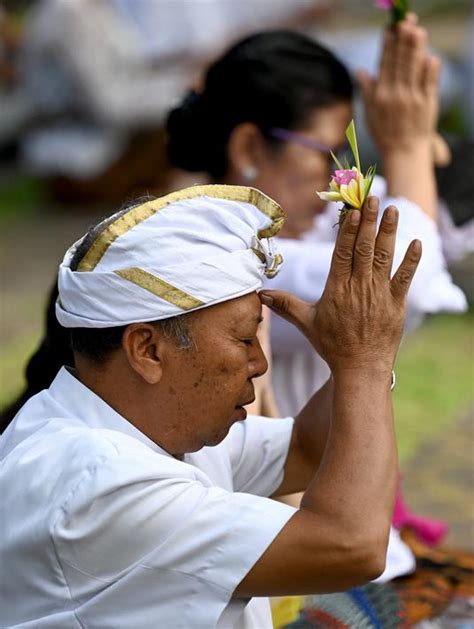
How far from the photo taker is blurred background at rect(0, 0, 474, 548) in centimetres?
730

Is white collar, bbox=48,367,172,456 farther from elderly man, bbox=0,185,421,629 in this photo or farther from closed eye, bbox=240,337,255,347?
closed eye, bbox=240,337,255,347

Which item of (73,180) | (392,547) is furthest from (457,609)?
(73,180)

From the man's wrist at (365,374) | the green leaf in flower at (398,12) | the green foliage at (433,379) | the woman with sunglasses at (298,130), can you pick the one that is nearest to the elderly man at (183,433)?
the man's wrist at (365,374)

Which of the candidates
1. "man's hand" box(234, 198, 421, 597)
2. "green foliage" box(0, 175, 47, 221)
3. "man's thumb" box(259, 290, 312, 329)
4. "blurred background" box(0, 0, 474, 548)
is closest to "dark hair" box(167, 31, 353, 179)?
"man's thumb" box(259, 290, 312, 329)

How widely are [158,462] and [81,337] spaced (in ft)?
1.06

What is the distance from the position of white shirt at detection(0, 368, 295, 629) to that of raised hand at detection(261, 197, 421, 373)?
0.34m

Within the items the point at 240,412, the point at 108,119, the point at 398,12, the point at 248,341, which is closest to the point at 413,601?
the point at 240,412

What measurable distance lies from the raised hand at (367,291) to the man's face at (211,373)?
0.17 meters

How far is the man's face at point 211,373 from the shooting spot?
2170mm

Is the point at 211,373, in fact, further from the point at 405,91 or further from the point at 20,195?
the point at 20,195

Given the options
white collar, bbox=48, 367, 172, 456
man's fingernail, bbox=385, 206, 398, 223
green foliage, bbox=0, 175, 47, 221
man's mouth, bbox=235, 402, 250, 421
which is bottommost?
green foliage, bbox=0, 175, 47, 221

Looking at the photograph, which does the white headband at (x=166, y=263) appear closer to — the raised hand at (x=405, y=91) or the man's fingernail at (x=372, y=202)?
the man's fingernail at (x=372, y=202)

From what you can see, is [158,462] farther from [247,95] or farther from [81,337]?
[247,95]

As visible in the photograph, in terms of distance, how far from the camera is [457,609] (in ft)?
11.0
